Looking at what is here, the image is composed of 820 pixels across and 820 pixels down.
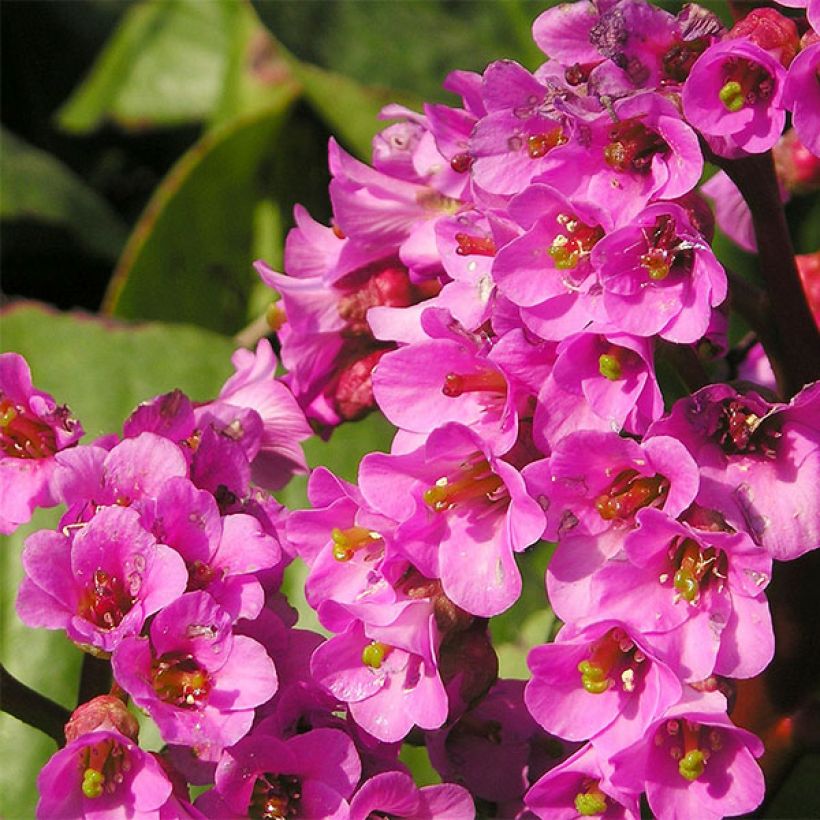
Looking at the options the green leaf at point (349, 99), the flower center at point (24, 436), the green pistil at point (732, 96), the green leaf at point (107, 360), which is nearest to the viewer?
the green pistil at point (732, 96)

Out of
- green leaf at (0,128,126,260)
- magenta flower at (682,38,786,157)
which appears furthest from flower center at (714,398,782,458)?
green leaf at (0,128,126,260)

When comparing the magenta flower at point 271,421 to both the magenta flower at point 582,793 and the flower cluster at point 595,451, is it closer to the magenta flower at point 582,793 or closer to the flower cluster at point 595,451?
the flower cluster at point 595,451

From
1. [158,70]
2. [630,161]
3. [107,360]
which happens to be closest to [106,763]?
[630,161]

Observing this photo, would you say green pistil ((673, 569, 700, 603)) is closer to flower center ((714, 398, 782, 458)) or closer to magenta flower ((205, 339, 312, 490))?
flower center ((714, 398, 782, 458))

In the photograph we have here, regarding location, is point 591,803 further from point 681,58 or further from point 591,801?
point 681,58

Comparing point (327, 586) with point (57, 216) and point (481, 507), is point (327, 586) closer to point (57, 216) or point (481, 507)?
point (481, 507)

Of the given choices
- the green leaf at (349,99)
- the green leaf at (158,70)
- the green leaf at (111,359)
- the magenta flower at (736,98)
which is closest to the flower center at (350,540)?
the magenta flower at (736,98)

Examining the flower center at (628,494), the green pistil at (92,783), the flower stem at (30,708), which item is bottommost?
the flower stem at (30,708)
